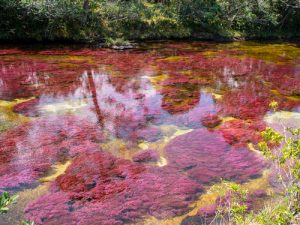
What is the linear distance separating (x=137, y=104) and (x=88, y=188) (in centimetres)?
479

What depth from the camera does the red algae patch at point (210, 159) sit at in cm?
664

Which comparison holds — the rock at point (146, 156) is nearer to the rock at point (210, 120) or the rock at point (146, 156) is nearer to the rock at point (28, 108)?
the rock at point (210, 120)

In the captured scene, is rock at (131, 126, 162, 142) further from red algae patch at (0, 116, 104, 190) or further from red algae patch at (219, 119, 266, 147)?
red algae patch at (219, 119, 266, 147)

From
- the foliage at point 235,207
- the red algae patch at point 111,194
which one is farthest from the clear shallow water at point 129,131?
the foliage at point 235,207

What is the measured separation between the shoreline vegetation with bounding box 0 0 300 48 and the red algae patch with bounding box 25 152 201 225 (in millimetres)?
12776

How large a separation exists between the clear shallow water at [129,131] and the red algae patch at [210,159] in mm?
24

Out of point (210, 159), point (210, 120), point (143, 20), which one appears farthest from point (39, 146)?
point (143, 20)

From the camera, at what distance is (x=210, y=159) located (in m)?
7.21

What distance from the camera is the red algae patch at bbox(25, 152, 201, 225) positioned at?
5289mm

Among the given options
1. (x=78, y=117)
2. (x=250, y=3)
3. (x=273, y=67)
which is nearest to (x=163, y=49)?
(x=273, y=67)

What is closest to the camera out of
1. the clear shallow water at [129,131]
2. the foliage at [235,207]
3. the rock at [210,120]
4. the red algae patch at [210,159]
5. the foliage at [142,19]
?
the foliage at [235,207]

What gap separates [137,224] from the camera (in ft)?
16.9

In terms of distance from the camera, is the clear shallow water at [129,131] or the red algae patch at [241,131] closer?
the clear shallow water at [129,131]

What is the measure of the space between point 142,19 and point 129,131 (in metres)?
13.3
